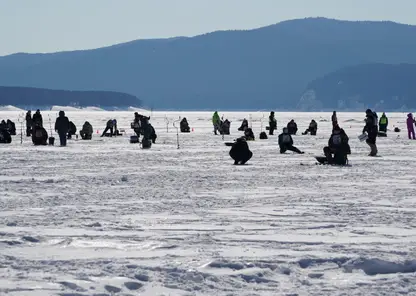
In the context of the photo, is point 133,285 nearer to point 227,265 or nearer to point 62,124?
point 227,265

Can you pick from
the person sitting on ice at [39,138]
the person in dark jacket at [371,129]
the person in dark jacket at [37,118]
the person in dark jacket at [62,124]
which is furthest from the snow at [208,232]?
the person in dark jacket at [37,118]

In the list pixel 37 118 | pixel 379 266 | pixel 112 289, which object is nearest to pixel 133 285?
pixel 112 289

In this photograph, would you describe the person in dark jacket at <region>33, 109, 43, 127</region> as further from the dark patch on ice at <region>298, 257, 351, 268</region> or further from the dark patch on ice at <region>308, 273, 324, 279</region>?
the dark patch on ice at <region>308, 273, 324, 279</region>

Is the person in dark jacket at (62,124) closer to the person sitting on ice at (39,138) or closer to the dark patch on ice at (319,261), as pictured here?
the person sitting on ice at (39,138)

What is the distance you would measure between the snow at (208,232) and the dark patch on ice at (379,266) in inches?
0.7

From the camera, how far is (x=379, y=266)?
6.77 metres

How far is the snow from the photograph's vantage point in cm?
618

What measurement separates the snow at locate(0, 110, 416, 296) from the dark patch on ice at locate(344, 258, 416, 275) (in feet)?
0.06

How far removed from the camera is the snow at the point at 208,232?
20.3 ft

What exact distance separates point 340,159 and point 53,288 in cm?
1425

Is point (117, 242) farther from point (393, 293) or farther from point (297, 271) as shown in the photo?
point (393, 293)

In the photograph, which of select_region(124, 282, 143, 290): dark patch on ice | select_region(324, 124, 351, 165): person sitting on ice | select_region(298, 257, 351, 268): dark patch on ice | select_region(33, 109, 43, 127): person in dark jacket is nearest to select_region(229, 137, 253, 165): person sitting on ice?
select_region(324, 124, 351, 165): person sitting on ice

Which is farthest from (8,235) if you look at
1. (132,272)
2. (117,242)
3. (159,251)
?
(132,272)

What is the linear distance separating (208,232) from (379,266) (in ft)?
7.56
